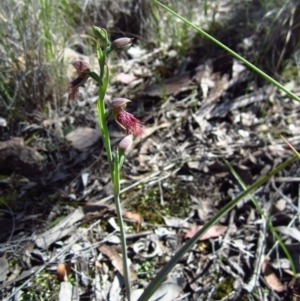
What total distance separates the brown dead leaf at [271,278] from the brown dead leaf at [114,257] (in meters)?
0.63

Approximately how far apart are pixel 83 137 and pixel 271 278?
1.36 m

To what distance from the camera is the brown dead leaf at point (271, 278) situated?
2.15 m

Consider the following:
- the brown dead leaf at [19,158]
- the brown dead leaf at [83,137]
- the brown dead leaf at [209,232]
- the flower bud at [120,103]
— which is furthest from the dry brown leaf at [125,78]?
the flower bud at [120,103]

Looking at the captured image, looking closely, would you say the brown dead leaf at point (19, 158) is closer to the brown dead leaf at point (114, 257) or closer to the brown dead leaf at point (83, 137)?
the brown dead leaf at point (83, 137)

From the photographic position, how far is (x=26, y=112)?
2.83 m

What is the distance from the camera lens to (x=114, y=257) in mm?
2256

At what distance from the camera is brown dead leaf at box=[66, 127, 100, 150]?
9.00ft

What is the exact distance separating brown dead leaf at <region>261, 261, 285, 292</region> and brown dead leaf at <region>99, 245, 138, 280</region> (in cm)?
63

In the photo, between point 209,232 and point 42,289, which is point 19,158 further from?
Result: point 209,232

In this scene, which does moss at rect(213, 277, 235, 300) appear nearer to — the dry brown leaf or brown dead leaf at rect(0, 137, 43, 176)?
brown dead leaf at rect(0, 137, 43, 176)

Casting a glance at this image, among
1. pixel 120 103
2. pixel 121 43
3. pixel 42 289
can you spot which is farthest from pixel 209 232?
pixel 121 43

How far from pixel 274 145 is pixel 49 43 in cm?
150

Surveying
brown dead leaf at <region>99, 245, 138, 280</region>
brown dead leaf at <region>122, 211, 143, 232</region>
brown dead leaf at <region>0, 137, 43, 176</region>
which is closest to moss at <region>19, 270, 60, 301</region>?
brown dead leaf at <region>99, 245, 138, 280</region>

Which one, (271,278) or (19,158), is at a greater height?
(19,158)
